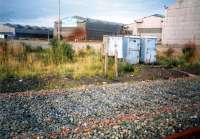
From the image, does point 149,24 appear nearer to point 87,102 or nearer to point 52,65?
point 52,65

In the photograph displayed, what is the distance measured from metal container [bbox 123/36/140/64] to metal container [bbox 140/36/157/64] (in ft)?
1.99

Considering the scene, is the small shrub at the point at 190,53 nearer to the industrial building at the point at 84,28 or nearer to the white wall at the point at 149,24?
the white wall at the point at 149,24

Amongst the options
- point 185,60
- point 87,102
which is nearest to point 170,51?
point 185,60

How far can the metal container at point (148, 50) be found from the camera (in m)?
18.8

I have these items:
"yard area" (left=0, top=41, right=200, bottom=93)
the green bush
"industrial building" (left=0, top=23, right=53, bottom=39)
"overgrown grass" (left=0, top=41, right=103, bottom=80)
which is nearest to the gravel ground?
"yard area" (left=0, top=41, right=200, bottom=93)

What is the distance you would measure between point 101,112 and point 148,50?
12.4m

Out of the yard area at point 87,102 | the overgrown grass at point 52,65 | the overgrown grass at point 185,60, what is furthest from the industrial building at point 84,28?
the yard area at point 87,102

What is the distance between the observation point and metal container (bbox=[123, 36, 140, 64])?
59.1ft

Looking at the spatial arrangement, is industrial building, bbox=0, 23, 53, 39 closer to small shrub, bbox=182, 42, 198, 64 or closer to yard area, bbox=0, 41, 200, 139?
small shrub, bbox=182, 42, 198, 64

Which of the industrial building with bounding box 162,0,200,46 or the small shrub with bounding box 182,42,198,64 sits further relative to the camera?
the industrial building with bounding box 162,0,200,46

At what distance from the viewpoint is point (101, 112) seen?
707 cm

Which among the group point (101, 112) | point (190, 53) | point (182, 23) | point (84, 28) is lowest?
point (101, 112)

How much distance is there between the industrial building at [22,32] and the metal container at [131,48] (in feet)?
133

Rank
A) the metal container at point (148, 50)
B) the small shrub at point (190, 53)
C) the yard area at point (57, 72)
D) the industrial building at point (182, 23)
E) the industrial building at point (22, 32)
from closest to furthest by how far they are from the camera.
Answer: the yard area at point (57, 72) → the metal container at point (148, 50) → the small shrub at point (190, 53) → the industrial building at point (182, 23) → the industrial building at point (22, 32)
